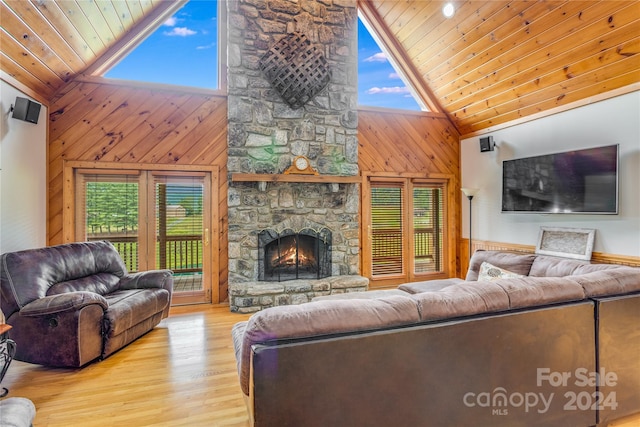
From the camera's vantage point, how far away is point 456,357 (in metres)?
1.54

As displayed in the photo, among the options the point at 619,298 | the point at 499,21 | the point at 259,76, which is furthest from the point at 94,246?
the point at 499,21

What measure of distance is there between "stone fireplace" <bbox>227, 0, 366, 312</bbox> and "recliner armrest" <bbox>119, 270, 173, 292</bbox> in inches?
34.0

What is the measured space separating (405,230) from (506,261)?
2030mm

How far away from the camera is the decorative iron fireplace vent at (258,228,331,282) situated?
453cm

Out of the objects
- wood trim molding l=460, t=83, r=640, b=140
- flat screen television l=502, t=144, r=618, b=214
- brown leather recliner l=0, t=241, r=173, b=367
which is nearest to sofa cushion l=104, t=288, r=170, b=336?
brown leather recliner l=0, t=241, r=173, b=367

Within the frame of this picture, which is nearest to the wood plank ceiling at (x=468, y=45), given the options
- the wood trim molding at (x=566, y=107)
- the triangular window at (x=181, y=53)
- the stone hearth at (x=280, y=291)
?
the wood trim molding at (x=566, y=107)

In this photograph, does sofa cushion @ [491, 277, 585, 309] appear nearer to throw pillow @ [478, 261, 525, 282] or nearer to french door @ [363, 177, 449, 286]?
throw pillow @ [478, 261, 525, 282]

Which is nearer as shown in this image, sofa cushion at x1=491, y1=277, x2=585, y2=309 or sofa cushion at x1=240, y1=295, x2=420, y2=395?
sofa cushion at x1=240, y1=295, x2=420, y2=395

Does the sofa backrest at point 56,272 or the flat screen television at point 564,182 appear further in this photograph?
the flat screen television at point 564,182

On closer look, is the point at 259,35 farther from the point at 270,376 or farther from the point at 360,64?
the point at 270,376

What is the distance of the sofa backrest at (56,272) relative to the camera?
2.67 m

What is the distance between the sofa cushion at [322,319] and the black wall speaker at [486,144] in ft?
14.7

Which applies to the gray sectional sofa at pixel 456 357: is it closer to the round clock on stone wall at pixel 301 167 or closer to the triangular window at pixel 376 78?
the round clock on stone wall at pixel 301 167

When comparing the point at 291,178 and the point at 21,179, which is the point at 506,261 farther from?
the point at 21,179
